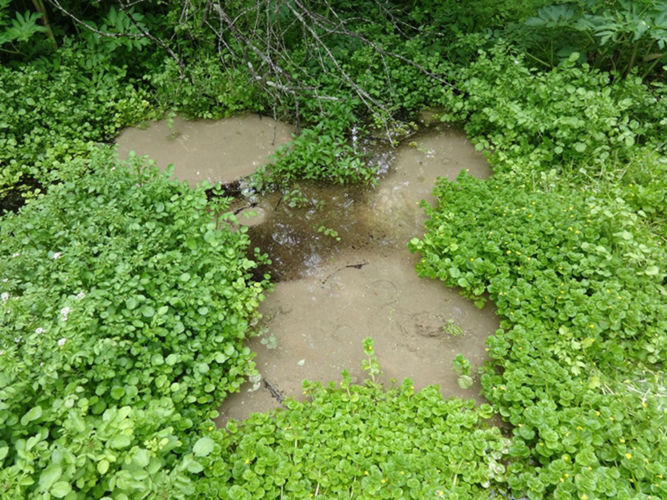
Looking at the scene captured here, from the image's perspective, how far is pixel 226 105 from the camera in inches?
201

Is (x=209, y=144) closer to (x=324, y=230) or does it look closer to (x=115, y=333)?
(x=324, y=230)

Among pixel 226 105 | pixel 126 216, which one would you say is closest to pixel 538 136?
pixel 226 105

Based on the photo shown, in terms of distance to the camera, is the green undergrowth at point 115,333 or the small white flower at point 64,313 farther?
the small white flower at point 64,313

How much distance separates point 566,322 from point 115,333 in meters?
2.86

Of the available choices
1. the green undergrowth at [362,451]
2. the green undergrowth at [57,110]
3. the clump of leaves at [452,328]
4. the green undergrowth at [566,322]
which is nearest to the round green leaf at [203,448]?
the green undergrowth at [362,451]

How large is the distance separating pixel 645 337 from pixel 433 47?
4073 millimetres

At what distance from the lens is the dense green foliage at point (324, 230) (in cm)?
228

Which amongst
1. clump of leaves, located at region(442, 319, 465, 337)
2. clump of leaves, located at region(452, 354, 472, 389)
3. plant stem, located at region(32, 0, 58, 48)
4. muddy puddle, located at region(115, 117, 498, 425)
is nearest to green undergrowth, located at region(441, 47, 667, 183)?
muddy puddle, located at region(115, 117, 498, 425)

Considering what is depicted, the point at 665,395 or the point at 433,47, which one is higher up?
the point at 433,47

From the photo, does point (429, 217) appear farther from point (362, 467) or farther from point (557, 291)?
point (362, 467)

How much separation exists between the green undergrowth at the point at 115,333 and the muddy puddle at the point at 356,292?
28 cm

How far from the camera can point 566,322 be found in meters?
3.00

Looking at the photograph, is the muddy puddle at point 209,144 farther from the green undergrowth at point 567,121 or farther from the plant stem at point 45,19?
the green undergrowth at point 567,121

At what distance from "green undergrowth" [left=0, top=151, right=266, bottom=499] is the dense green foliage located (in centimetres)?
1
